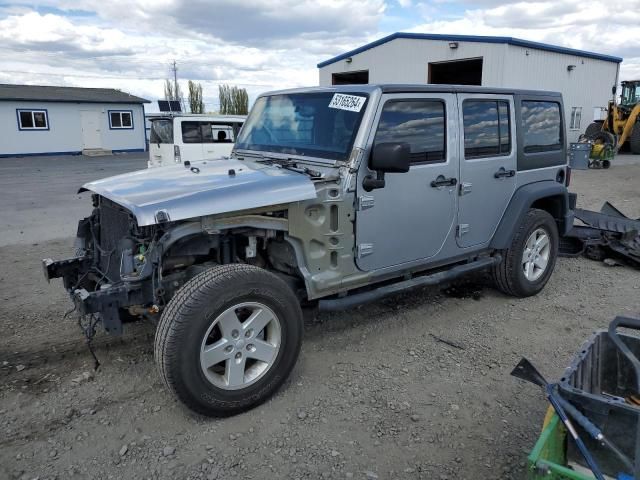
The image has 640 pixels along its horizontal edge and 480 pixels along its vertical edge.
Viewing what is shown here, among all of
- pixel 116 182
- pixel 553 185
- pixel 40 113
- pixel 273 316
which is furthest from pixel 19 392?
pixel 40 113

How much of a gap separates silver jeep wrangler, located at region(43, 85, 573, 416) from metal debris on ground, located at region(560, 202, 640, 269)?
5.38ft

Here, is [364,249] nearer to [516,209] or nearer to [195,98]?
[516,209]

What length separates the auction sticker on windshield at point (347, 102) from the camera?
155 inches

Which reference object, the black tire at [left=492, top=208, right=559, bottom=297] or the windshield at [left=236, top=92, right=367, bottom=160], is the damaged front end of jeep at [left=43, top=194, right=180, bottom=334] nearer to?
the windshield at [left=236, top=92, right=367, bottom=160]

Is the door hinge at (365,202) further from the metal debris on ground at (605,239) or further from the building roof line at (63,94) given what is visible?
the building roof line at (63,94)

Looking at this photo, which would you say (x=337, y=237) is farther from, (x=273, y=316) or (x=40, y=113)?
(x=40, y=113)

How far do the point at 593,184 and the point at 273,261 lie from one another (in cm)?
1289

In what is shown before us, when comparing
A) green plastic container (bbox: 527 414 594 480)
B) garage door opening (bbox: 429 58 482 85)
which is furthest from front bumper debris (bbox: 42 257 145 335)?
Answer: garage door opening (bbox: 429 58 482 85)

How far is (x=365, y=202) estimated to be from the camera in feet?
12.7

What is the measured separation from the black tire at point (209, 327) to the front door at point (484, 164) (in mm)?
2035

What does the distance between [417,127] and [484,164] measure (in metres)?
0.88

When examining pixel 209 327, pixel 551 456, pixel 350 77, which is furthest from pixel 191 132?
pixel 350 77

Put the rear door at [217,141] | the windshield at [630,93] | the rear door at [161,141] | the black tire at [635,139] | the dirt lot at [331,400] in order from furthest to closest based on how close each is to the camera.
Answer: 1. the windshield at [630,93]
2. the black tire at [635,139]
3. the rear door at [217,141]
4. the rear door at [161,141]
5. the dirt lot at [331,400]

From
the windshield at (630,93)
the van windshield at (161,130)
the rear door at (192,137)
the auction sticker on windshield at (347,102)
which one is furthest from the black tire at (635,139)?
the auction sticker on windshield at (347,102)
